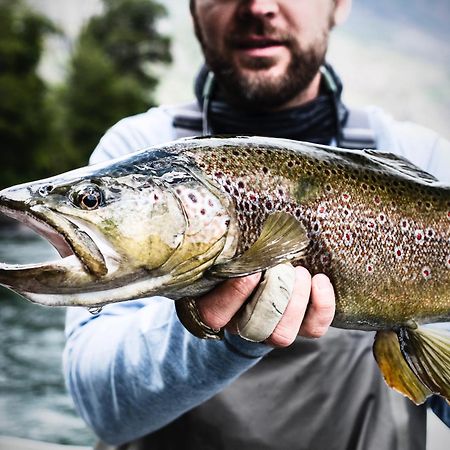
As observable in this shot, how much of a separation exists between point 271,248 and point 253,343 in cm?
31

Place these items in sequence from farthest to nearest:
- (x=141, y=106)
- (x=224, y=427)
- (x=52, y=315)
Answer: (x=141, y=106) → (x=52, y=315) → (x=224, y=427)

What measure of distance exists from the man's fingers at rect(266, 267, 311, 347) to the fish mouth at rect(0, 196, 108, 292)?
1.19 ft

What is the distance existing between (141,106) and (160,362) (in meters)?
33.8

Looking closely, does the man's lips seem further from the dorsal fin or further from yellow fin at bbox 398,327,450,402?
yellow fin at bbox 398,327,450,402

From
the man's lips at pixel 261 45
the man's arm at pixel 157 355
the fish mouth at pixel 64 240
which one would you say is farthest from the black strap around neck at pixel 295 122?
the fish mouth at pixel 64 240

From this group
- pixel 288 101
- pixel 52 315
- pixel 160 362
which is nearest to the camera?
pixel 160 362

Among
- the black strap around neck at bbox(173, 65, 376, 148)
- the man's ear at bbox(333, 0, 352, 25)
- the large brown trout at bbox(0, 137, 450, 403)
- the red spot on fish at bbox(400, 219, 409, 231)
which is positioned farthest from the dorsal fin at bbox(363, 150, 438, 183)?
the man's ear at bbox(333, 0, 352, 25)

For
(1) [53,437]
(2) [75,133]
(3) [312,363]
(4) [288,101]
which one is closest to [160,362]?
(3) [312,363]

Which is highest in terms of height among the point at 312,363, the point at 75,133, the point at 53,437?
the point at 312,363

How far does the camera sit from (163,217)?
3.70 feet

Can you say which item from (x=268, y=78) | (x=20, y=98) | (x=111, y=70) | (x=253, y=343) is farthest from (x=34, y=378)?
(x=111, y=70)

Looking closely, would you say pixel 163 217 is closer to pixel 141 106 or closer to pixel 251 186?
pixel 251 186

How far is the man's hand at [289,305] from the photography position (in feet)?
3.91

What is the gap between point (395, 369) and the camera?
4.67 feet
